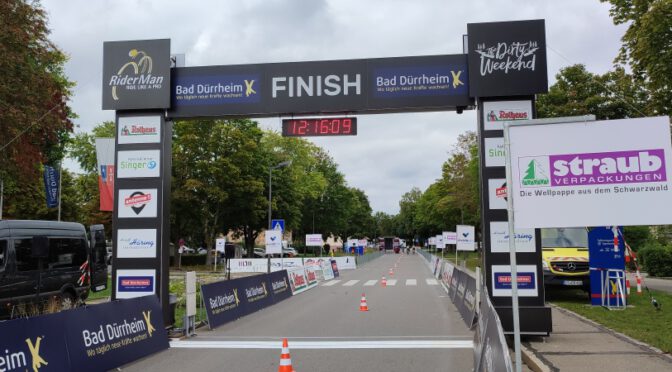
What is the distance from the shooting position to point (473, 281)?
13.7 meters

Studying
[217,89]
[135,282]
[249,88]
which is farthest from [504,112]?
[135,282]

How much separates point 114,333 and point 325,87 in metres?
6.19

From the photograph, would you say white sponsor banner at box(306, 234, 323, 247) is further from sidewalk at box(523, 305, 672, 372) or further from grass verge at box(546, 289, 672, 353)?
sidewalk at box(523, 305, 672, 372)

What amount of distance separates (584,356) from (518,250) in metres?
2.48

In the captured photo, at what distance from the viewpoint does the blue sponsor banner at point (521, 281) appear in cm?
1051

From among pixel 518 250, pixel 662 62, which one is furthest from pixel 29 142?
pixel 662 62

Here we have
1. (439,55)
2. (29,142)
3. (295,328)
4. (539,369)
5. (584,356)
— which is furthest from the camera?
(29,142)

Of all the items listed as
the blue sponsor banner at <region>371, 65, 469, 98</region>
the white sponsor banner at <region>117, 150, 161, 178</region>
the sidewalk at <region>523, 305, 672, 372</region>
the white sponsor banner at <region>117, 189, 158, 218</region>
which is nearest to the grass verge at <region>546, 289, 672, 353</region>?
the sidewalk at <region>523, 305, 672, 372</region>

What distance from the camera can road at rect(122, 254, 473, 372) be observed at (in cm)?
880

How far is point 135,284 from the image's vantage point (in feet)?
39.8

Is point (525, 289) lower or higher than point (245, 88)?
lower

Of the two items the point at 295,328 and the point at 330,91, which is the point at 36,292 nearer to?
the point at 295,328

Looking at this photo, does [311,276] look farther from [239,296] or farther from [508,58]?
[508,58]

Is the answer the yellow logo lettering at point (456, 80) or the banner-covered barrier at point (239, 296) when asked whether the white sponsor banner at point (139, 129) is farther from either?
the yellow logo lettering at point (456, 80)
